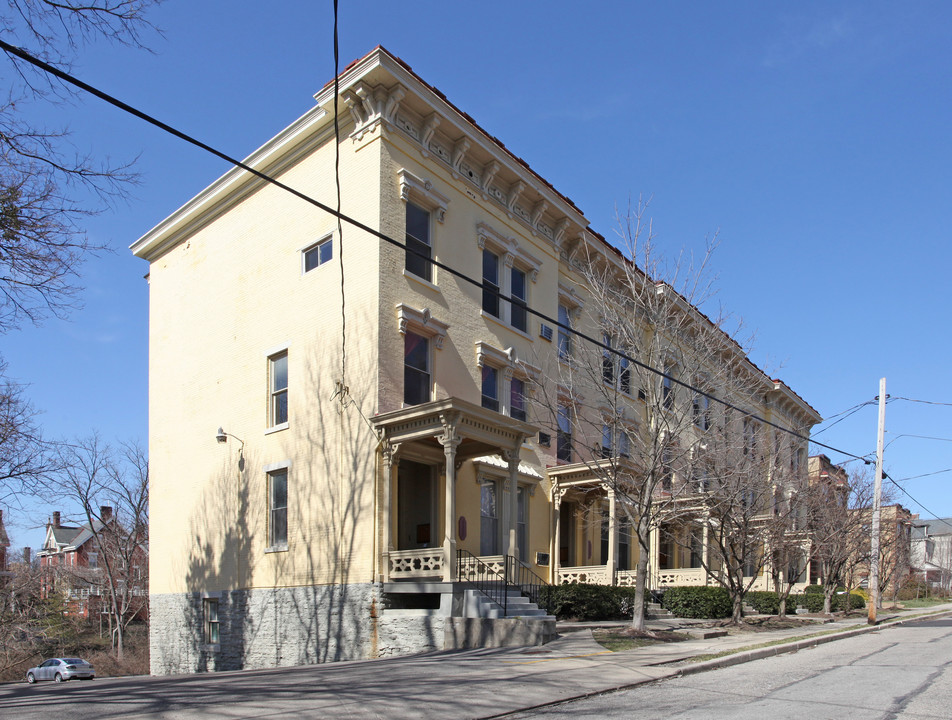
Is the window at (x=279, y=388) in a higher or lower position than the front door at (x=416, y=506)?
higher

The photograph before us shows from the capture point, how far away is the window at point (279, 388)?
21359 mm

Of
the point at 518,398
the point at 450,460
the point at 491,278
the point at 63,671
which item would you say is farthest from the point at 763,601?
the point at 63,671

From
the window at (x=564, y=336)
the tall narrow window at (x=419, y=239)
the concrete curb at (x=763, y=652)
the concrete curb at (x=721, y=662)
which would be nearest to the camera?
the concrete curb at (x=721, y=662)

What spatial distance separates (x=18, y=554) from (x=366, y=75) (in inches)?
2633

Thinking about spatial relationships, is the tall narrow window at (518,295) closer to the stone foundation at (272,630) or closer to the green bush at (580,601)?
the green bush at (580,601)

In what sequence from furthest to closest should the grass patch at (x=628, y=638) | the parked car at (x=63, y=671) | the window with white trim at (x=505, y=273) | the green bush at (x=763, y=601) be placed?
the parked car at (x=63, y=671)
the green bush at (x=763, y=601)
the window with white trim at (x=505, y=273)
the grass patch at (x=628, y=638)

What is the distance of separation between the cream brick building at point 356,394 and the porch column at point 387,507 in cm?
4

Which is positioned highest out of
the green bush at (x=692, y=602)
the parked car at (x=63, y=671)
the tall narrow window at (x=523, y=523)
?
the tall narrow window at (x=523, y=523)

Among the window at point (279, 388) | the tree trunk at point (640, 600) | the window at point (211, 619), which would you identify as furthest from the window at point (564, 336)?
the window at point (211, 619)

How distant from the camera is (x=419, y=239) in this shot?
20719mm

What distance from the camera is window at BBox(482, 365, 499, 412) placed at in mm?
22656

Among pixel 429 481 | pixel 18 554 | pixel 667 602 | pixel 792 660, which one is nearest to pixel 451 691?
pixel 792 660

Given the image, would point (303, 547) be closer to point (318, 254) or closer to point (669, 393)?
point (318, 254)

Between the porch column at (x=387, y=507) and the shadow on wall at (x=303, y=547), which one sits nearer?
the porch column at (x=387, y=507)
